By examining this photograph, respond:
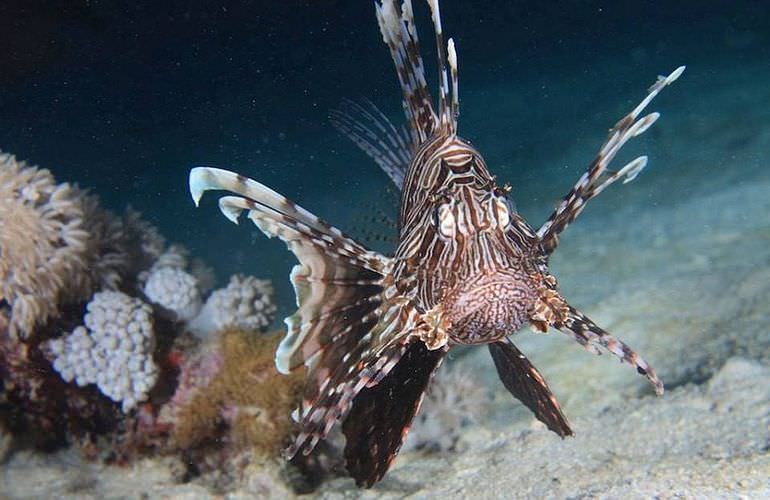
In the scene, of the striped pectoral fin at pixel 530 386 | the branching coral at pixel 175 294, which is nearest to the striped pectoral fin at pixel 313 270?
the striped pectoral fin at pixel 530 386

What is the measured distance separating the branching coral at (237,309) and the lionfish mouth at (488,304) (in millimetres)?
2785

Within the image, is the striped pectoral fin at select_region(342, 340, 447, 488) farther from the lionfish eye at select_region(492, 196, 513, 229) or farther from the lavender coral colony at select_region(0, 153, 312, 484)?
the lavender coral colony at select_region(0, 153, 312, 484)

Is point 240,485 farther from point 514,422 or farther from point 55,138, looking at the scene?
point 55,138

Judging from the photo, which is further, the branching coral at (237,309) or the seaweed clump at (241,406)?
the branching coral at (237,309)

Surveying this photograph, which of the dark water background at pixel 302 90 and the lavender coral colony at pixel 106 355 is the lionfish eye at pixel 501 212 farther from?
the lavender coral colony at pixel 106 355

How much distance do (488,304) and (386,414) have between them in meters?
0.99

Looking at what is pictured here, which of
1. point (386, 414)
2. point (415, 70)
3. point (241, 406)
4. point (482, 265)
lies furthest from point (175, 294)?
point (482, 265)

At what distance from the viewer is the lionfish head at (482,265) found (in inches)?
93.9

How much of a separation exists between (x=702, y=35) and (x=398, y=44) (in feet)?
162

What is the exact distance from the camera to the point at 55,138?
97.9 ft

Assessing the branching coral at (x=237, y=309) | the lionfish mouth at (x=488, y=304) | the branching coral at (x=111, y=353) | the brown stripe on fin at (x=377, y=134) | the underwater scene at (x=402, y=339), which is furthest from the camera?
the branching coral at (x=237, y=309)

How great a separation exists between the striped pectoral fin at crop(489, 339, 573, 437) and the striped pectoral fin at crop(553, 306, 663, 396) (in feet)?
1.15

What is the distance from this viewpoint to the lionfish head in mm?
2385

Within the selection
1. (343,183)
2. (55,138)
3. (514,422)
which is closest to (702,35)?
(343,183)
